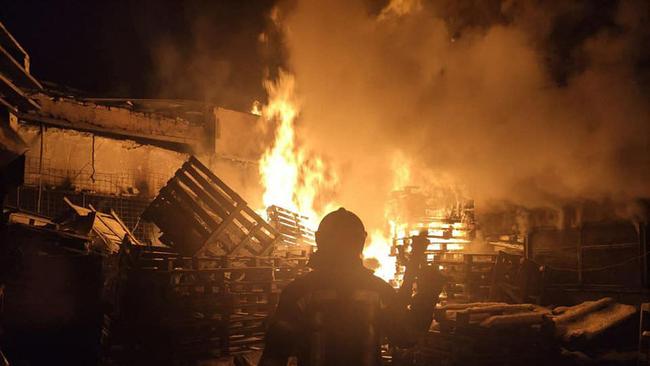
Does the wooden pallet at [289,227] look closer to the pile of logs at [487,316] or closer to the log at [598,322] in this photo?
the pile of logs at [487,316]

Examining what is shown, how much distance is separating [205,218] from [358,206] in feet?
36.9

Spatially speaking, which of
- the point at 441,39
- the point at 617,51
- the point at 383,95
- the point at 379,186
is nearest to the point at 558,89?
the point at 617,51

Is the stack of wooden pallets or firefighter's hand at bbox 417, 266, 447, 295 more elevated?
firefighter's hand at bbox 417, 266, 447, 295

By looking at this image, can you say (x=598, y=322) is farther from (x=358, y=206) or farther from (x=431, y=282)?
(x=358, y=206)

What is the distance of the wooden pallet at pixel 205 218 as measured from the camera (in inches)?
402

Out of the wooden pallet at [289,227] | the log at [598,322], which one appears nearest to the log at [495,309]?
the log at [598,322]

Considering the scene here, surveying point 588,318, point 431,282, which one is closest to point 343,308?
point 431,282

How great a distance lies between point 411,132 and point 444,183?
1.95m

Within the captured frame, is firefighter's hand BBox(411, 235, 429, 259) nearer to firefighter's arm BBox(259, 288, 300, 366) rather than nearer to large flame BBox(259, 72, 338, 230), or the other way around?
firefighter's arm BBox(259, 288, 300, 366)

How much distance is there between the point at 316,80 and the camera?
59.8ft

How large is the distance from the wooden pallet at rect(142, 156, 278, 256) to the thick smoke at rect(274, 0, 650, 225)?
267 inches

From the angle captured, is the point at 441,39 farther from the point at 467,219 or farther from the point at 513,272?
the point at 513,272

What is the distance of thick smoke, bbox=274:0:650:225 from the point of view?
10758 mm

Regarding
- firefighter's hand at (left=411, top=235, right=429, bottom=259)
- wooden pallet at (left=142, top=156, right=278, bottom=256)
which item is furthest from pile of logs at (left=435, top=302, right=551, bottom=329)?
firefighter's hand at (left=411, top=235, right=429, bottom=259)
